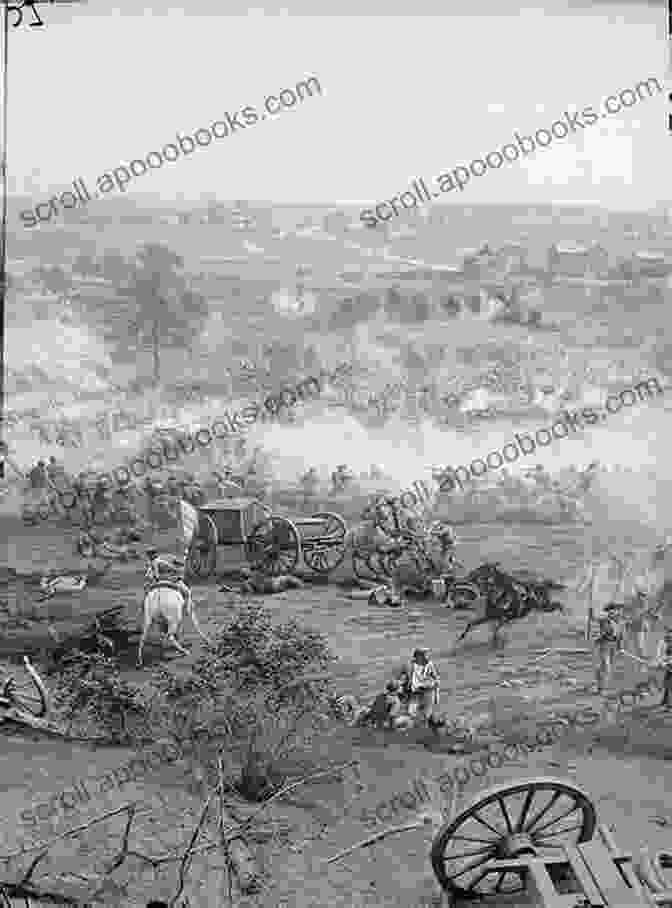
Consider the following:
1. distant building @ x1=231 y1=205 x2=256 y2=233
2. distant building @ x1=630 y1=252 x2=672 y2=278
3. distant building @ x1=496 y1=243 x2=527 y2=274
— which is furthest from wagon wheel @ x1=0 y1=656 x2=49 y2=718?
distant building @ x1=630 y1=252 x2=672 y2=278

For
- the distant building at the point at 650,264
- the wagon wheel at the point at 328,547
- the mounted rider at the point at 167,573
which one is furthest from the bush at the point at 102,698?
the distant building at the point at 650,264

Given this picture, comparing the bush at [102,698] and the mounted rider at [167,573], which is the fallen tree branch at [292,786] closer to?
the bush at [102,698]

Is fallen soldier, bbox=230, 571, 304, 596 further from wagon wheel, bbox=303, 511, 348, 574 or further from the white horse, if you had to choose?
the white horse

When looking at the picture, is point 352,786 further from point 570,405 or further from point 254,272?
point 254,272

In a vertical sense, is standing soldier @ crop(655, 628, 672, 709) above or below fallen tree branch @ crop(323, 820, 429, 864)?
above

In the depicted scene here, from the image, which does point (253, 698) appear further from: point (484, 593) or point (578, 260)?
point (578, 260)

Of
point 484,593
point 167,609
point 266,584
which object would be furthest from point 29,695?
point 484,593

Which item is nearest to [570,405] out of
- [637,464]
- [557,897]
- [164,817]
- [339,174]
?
[637,464]
